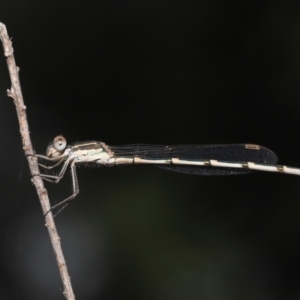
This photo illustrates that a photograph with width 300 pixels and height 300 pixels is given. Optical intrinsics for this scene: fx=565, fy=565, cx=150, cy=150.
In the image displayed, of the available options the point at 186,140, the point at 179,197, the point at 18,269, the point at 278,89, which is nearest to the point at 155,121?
the point at 186,140

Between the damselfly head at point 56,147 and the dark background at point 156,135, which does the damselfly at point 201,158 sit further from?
the damselfly head at point 56,147

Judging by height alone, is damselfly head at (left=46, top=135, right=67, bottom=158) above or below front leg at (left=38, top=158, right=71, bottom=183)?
above

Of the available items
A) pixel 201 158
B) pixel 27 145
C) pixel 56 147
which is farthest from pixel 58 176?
pixel 201 158

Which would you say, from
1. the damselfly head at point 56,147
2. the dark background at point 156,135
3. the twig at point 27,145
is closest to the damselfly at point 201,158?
the dark background at point 156,135

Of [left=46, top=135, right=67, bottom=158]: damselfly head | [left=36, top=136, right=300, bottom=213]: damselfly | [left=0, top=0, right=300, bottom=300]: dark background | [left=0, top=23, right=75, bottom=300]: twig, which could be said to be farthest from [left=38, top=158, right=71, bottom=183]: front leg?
[left=0, top=0, right=300, bottom=300]: dark background

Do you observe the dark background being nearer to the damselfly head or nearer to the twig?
the damselfly head

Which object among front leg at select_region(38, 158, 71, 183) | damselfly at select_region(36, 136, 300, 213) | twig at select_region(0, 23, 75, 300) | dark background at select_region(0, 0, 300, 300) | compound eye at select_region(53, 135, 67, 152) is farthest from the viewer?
dark background at select_region(0, 0, 300, 300)

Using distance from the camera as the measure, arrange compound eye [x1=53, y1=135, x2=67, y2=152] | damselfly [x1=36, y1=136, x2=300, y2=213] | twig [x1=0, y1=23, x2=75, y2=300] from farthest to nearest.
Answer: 1. damselfly [x1=36, y1=136, x2=300, y2=213]
2. compound eye [x1=53, y1=135, x2=67, y2=152]
3. twig [x1=0, y1=23, x2=75, y2=300]

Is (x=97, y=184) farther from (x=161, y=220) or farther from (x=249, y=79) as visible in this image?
(x=249, y=79)
